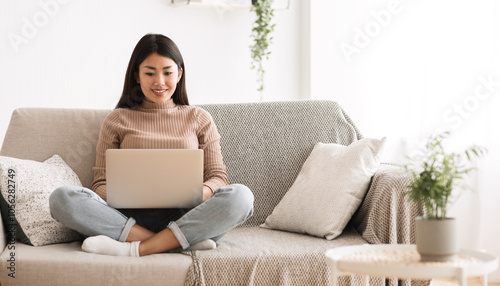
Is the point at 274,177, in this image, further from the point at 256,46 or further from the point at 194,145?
the point at 256,46

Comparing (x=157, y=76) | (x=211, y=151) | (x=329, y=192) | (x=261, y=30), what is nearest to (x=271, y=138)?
(x=211, y=151)

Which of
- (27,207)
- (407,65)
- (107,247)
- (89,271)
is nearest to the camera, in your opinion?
(89,271)

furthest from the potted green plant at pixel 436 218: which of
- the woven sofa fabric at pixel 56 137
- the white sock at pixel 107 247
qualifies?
the woven sofa fabric at pixel 56 137

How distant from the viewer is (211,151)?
240 centimetres

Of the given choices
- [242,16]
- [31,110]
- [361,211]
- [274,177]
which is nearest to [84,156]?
[31,110]

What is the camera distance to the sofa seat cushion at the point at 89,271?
Answer: 1.86m

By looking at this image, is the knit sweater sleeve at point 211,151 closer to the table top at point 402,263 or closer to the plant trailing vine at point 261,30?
the table top at point 402,263

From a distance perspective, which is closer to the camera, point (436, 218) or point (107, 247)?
point (436, 218)

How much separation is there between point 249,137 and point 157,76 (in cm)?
43

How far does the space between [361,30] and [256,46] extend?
592mm

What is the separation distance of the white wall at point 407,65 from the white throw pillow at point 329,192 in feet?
4.19

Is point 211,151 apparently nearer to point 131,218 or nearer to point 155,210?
point 155,210

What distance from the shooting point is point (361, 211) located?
231 cm

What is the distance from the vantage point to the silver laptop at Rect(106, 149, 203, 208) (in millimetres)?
1957
